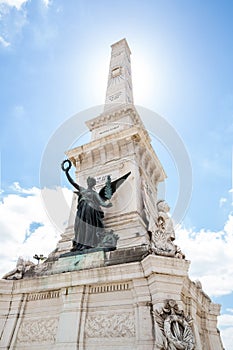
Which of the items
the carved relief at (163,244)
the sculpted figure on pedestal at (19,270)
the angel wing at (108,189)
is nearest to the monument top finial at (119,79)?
the angel wing at (108,189)

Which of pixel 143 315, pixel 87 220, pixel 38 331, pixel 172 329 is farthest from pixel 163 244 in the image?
pixel 38 331

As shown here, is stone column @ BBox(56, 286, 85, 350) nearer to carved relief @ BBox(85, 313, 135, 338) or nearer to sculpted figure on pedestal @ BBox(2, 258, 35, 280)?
carved relief @ BBox(85, 313, 135, 338)

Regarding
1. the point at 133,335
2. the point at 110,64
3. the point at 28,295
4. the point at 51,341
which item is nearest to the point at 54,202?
the point at 28,295

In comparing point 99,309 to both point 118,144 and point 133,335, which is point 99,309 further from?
point 118,144

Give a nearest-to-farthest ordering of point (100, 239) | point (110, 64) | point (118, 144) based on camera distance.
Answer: point (100, 239), point (118, 144), point (110, 64)

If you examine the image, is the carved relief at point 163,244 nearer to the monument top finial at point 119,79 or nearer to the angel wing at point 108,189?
the angel wing at point 108,189

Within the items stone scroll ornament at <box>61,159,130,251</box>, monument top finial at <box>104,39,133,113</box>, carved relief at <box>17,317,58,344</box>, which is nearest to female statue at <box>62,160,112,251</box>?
stone scroll ornament at <box>61,159,130,251</box>

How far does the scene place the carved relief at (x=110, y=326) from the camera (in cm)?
624

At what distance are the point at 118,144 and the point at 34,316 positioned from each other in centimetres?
→ 826

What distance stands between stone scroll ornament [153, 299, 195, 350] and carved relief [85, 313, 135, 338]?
34.8 inches

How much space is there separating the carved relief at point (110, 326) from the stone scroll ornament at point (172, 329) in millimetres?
883

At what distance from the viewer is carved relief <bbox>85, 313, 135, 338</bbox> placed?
20.5 feet

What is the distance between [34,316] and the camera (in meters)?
7.50

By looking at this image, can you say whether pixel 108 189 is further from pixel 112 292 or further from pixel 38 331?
pixel 38 331
